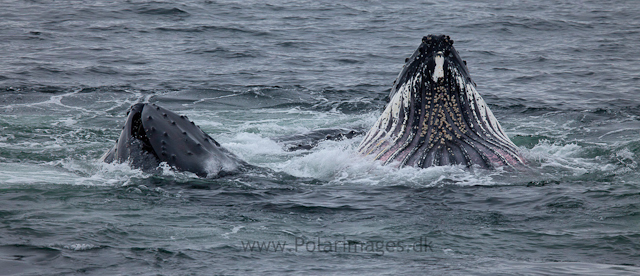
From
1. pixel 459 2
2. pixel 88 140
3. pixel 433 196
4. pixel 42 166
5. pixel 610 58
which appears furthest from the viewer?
pixel 459 2

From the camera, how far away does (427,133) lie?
8164 mm

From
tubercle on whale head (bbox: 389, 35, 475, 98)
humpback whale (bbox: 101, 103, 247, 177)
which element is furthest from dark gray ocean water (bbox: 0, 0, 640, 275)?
tubercle on whale head (bbox: 389, 35, 475, 98)

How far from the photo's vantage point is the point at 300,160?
33.5 ft

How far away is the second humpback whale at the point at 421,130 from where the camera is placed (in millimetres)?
8031

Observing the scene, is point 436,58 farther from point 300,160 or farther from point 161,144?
point 161,144

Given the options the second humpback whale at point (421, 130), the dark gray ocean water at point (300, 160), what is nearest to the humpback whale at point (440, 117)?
the second humpback whale at point (421, 130)

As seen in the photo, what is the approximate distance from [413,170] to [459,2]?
27.3 metres

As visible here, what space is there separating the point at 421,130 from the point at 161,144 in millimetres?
3113

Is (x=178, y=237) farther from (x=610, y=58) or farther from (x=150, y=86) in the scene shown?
(x=610, y=58)

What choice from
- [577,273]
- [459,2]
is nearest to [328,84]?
[577,273]

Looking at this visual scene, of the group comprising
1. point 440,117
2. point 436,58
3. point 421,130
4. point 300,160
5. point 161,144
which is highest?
point 436,58

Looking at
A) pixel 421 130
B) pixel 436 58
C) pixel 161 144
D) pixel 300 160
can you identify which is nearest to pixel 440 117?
pixel 421 130

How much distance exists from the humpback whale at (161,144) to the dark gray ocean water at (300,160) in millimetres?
170

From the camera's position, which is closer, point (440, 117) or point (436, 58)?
point (436, 58)
